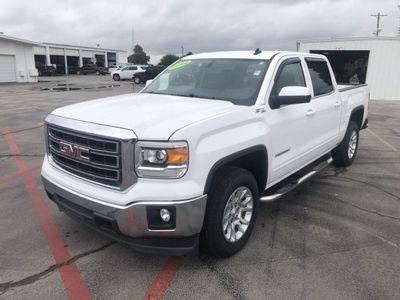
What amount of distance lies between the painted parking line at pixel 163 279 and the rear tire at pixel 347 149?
4063 millimetres

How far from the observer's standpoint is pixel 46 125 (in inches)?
157

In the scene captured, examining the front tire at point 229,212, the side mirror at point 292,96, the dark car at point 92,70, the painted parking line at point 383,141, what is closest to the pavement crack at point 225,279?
the front tire at point 229,212

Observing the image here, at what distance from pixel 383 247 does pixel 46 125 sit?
366cm

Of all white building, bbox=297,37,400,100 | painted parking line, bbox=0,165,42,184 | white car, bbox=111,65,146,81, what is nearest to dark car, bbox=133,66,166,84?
white car, bbox=111,65,146,81

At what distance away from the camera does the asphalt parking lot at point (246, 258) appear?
3.34m

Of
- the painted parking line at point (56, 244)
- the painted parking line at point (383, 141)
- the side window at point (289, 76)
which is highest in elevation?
Result: the side window at point (289, 76)

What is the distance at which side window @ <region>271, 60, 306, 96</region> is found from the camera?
4.47m

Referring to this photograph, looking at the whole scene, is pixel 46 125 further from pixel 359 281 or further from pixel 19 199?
pixel 359 281

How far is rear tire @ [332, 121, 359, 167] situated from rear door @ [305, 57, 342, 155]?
0.65 metres

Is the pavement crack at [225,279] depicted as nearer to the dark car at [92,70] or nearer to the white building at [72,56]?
the white building at [72,56]

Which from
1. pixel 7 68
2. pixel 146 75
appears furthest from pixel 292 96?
pixel 7 68

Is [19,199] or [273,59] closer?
[273,59]

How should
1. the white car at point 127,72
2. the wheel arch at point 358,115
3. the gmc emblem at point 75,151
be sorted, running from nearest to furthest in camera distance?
the gmc emblem at point 75,151, the wheel arch at point 358,115, the white car at point 127,72

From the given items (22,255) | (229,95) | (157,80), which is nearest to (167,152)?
(229,95)
